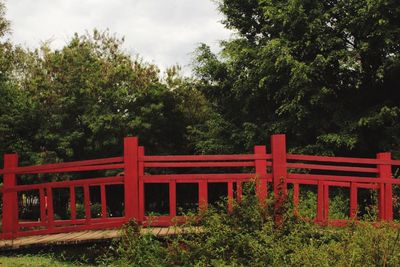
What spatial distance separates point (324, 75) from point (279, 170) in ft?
29.5

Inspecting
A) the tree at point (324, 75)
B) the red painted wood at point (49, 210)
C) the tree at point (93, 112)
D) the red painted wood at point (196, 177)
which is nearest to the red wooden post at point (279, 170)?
the red painted wood at point (196, 177)

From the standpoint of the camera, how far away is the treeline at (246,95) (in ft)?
49.5

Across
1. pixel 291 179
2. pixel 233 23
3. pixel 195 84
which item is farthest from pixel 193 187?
pixel 291 179

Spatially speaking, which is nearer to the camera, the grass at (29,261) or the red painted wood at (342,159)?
the grass at (29,261)

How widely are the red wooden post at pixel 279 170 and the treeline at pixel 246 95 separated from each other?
7097 mm

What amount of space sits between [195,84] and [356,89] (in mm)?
5799

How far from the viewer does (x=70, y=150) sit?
63.4 feet

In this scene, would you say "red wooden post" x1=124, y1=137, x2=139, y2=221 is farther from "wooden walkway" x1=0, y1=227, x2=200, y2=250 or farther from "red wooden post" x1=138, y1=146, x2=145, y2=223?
"wooden walkway" x1=0, y1=227, x2=200, y2=250

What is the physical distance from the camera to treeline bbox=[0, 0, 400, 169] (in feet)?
49.5

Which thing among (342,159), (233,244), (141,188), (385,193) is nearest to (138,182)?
(141,188)

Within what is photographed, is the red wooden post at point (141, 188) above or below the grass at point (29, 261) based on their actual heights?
above

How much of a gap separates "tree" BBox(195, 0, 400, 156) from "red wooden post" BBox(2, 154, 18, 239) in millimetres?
9121

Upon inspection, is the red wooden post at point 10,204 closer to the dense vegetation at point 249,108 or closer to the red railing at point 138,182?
the red railing at point 138,182

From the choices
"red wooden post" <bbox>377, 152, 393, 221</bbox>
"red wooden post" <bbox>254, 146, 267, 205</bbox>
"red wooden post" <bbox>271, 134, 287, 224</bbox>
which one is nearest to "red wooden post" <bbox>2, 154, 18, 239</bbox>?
"red wooden post" <bbox>254, 146, 267, 205</bbox>
